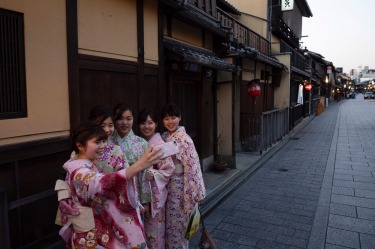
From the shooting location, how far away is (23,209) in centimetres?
363

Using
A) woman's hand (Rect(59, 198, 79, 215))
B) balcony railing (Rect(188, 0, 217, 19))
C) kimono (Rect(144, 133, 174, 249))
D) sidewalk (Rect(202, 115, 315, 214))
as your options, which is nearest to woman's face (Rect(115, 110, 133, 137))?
kimono (Rect(144, 133, 174, 249))

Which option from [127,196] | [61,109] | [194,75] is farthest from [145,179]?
[194,75]

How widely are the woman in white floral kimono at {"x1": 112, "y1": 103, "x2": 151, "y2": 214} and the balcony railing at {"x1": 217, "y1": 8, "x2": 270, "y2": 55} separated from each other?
7.69m

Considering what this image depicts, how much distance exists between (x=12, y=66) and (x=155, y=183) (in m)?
2.19

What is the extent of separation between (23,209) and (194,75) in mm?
5592

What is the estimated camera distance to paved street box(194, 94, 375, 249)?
16.5 feet

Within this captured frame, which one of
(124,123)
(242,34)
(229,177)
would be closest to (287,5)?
(242,34)

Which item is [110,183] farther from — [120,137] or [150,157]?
[120,137]

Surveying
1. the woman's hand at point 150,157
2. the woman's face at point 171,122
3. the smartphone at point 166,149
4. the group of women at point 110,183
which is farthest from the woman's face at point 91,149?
the woman's face at point 171,122

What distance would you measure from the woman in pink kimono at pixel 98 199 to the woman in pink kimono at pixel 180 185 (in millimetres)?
1313

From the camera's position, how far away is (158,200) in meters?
3.71

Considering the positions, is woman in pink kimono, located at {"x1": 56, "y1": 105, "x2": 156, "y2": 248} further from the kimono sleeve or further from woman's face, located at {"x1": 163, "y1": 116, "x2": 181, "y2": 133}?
woman's face, located at {"x1": 163, "y1": 116, "x2": 181, "y2": 133}

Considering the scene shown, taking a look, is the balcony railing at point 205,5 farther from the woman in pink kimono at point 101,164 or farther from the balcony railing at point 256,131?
the woman in pink kimono at point 101,164

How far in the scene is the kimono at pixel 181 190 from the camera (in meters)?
3.85
